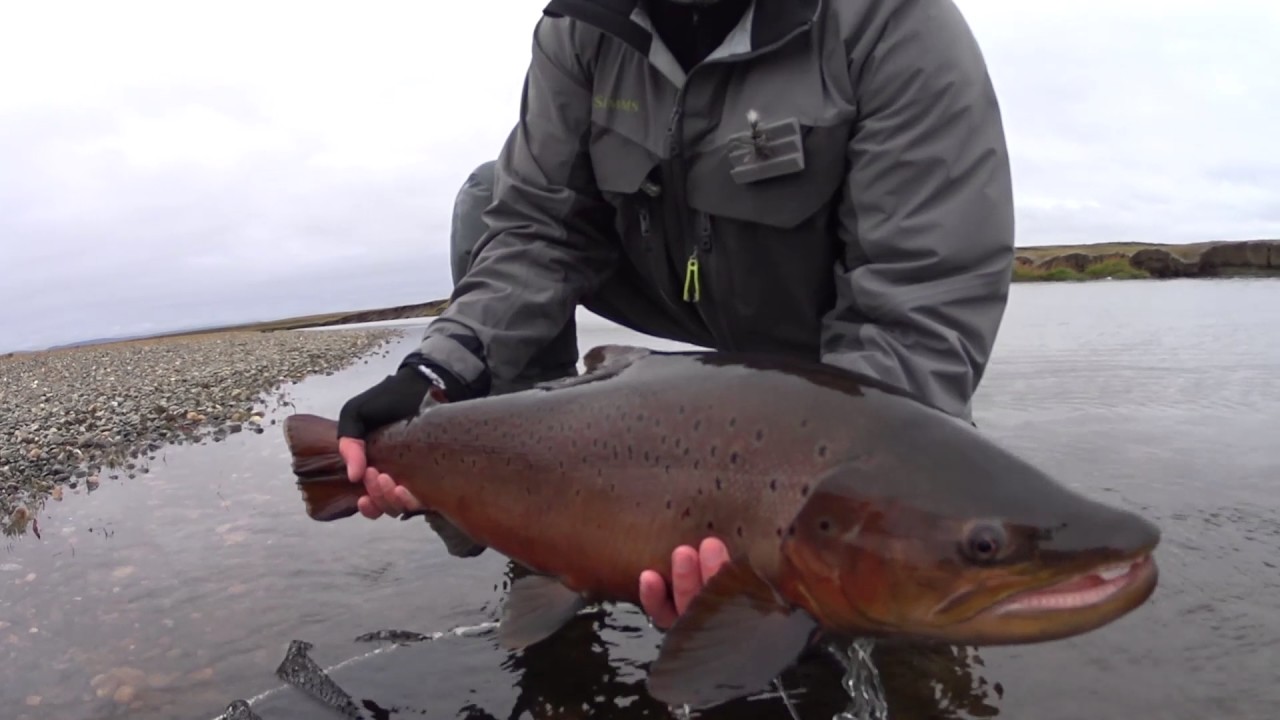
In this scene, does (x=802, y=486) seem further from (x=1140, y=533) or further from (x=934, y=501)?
(x=1140, y=533)

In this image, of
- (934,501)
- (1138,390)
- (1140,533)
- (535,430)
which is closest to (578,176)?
(535,430)

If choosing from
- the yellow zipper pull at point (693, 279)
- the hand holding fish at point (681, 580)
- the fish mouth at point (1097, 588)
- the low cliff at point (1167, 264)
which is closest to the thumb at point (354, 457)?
the hand holding fish at point (681, 580)

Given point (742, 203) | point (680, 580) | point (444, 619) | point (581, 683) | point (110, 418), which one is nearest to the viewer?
point (680, 580)

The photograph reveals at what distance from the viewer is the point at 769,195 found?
2979 millimetres

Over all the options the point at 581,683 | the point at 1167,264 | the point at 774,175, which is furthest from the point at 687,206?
the point at 1167,264

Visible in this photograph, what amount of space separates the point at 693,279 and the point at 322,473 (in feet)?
4.66

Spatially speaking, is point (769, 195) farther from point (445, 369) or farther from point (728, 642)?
point (728, 642)

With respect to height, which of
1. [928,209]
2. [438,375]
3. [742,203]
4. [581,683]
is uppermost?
[742,203]

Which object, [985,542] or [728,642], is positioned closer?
[985,542]

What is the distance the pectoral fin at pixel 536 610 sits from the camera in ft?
7.66

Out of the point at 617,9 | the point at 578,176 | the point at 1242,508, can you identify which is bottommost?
the point at 1242,508

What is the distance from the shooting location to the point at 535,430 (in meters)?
2.43

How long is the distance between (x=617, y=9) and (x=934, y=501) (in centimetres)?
200

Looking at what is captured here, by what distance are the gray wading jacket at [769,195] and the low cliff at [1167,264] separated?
1444 inches
